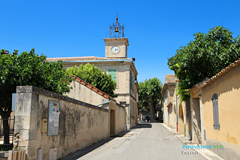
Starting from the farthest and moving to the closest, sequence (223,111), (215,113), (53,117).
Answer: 1. (215,113)
2. (223,111)
3. (53,117)

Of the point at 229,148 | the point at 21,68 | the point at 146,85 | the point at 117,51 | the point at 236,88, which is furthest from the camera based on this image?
Answer: the point at 146,85

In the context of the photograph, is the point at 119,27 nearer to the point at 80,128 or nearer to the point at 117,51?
the point at 117,51

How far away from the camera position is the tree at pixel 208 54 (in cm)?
1216

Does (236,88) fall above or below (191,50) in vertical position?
below

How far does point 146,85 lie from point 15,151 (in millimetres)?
48166

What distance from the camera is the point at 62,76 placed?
11.4 m

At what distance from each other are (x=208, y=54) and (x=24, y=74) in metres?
9.18

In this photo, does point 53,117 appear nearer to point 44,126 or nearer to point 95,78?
point 44,126

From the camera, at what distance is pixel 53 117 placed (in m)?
8.26

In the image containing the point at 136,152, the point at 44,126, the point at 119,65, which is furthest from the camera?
the point at 119,65

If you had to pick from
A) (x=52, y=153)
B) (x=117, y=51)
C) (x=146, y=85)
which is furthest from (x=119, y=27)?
(x=52, y=153)

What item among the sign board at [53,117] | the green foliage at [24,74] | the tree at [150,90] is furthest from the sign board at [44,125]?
the tree at [150,90]

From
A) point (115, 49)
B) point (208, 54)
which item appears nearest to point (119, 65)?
point (115, 49)

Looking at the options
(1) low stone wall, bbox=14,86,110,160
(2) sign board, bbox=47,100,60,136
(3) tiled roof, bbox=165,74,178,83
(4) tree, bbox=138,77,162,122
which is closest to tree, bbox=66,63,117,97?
(1) low stone wall, bbox=14,86,110,160
